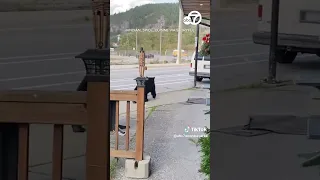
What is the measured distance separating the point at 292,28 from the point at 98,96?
828 mm

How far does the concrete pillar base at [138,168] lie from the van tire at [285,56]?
662mm

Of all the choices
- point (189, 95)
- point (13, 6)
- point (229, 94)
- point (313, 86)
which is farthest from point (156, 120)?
point (13, 6)

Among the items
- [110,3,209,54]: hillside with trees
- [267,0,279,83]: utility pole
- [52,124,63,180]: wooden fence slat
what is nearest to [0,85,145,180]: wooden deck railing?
[52,124,63,180]: wooden fence slat

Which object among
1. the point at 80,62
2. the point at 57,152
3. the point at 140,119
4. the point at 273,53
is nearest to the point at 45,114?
the point at 57,152

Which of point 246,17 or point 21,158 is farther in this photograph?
point 21,158

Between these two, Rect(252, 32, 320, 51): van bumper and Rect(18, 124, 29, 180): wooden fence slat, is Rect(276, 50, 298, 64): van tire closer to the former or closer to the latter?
Rect(252, 32, 320, 51): van bumper

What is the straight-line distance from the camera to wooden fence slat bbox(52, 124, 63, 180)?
169 cm

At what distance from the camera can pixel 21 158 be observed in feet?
5.67

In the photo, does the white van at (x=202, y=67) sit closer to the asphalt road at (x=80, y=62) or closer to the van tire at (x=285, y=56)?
the asphalt road at (x=80, y=62)

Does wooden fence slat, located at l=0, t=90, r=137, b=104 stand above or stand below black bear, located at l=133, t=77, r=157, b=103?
below

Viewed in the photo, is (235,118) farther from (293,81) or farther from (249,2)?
(249,2)

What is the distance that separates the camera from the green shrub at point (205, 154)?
1602mm

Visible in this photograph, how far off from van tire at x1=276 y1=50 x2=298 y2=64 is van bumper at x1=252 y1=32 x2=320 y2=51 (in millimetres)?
28

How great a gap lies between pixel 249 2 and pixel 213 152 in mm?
Answer: 610
